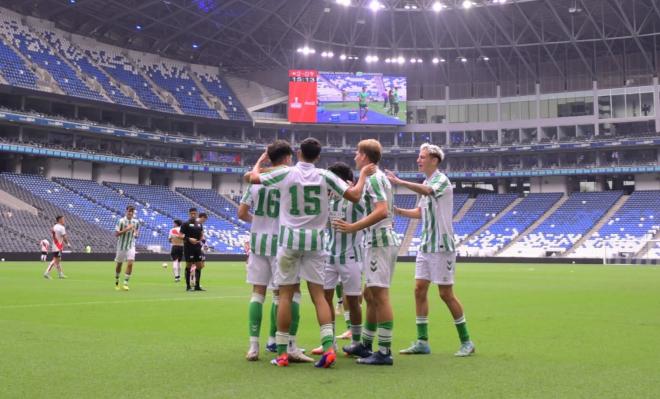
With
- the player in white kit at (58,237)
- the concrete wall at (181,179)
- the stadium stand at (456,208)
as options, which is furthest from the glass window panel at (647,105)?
the player in white kit at (58,237)

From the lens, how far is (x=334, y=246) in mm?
8688

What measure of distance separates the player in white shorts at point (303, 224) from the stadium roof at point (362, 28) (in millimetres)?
58072

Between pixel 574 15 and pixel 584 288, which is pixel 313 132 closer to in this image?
pixel 574 15

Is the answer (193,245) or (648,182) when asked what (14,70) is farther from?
(648,182)

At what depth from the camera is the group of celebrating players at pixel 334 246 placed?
766 cm

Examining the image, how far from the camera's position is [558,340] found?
9.52 meters

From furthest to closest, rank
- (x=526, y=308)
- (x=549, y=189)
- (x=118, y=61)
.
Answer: (x=549, y=189), (x=118, y=61), (x=526, y=308)

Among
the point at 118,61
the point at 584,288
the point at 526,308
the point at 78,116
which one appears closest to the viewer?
the point at 526,308

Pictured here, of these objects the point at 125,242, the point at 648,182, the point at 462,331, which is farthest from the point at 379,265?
the point at 648,182

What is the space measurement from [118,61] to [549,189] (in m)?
50.0

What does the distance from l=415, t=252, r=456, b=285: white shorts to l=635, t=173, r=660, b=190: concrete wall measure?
72.2 meters

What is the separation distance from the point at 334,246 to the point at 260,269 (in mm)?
1017

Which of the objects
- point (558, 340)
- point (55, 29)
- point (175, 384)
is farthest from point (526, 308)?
point (55, 29)

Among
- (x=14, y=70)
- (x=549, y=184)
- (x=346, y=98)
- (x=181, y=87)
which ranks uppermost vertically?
(x=181, y=87)
